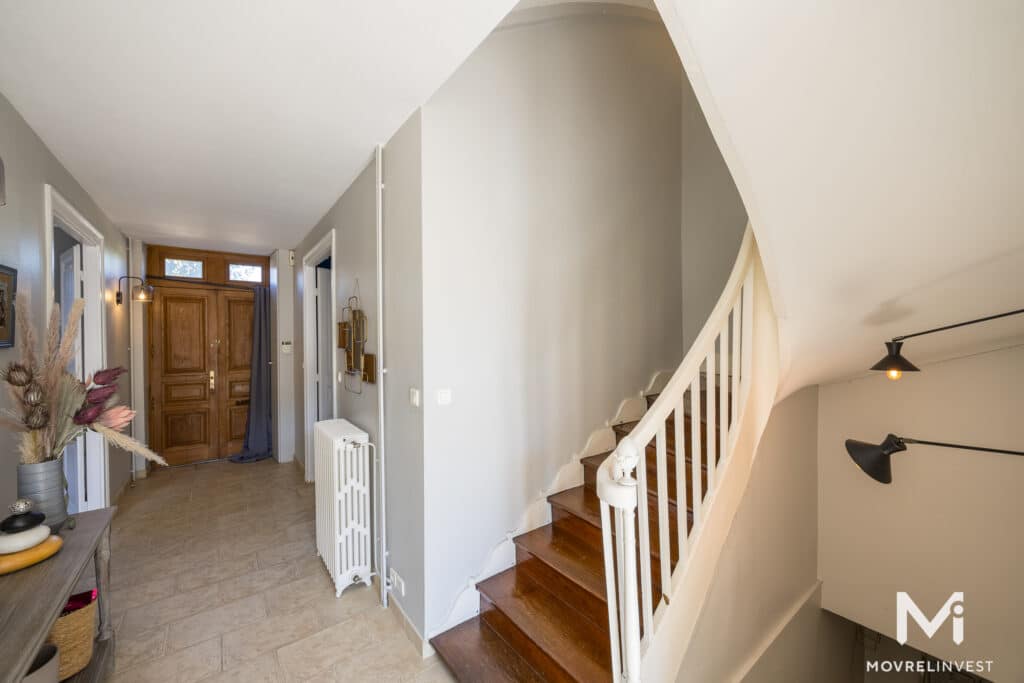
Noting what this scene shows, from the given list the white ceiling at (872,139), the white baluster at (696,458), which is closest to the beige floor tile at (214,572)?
the white baluster at (696,458)

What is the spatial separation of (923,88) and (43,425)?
268 centimetres

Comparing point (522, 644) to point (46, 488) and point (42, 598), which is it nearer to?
point (42, 598)

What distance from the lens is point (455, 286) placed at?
6.19ft

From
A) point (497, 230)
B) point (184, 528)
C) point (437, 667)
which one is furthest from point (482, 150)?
point (184, 528)

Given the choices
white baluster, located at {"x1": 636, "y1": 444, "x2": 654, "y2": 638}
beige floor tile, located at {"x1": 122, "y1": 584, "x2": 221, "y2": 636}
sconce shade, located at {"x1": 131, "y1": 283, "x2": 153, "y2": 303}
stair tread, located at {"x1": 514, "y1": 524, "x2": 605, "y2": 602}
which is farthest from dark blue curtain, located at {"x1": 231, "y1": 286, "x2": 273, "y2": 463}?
white baluster, located at {"x1": 636, "y1": 444, "x2": 654, "y2": 638}

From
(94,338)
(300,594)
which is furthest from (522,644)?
(94,338)

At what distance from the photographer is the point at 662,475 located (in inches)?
51.1

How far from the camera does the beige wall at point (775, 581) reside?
1.57 m

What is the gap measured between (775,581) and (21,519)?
3.02 m

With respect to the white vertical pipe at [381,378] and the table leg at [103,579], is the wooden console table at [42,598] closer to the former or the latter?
the table leg at [103,579]

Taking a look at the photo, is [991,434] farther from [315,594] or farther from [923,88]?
[315,594]

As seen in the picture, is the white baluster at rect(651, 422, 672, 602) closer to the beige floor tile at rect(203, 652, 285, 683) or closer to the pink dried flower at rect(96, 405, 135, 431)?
the beige floor tile at rect(203, 652, 285, 683)

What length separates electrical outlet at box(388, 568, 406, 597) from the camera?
2057 mm

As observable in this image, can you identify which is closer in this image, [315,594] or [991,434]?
[991,434]
